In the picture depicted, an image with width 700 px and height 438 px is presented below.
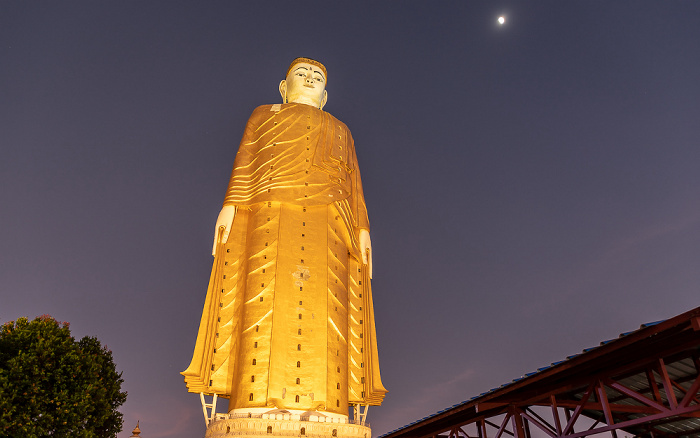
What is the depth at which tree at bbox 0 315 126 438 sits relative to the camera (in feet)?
42.3

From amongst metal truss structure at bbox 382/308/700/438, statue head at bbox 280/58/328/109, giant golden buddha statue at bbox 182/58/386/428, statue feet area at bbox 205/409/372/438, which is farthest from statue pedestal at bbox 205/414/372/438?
statue head at bbox 280/58/328/109

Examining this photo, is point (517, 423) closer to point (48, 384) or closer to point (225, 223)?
point (48, 384)

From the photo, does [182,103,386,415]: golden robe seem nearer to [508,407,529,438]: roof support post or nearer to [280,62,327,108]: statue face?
[280,62,327,108]: statue face

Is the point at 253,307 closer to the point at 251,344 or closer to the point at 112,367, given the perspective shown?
the point at 251,344

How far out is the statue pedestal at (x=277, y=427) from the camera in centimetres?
1761

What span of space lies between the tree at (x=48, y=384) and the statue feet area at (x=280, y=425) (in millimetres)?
4178

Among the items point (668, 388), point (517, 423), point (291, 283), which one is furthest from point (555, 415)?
point (291, 283)

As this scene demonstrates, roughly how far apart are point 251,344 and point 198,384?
2.52 metres

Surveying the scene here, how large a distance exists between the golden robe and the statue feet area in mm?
439

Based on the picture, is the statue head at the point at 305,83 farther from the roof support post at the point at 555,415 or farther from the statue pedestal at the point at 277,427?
the roof support post at the point at 555,415

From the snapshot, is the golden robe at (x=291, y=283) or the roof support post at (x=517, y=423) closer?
the roof support post at (x=517, y=423)

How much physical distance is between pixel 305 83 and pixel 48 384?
18.9 m

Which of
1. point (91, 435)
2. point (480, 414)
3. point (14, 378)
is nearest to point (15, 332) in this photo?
point (14, 378)

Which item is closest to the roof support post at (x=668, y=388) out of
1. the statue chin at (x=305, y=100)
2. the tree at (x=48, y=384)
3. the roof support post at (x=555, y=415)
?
the roof support post at (x=555, y=415)
